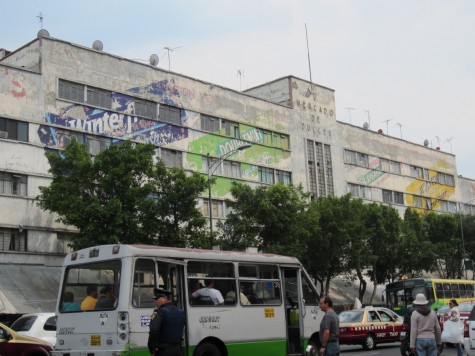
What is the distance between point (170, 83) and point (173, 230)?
14577 millimetres

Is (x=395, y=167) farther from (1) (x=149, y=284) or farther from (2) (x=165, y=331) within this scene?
(2) (x=165, y=331)

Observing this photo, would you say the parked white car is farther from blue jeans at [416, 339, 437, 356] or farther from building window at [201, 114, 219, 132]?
building window at [201, 114, 219, 132]

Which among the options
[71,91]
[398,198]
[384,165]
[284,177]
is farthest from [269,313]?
[398,198]

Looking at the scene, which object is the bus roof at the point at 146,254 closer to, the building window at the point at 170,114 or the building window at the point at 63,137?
the building window at the point at 63,137

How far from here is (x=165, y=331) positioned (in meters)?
9.64

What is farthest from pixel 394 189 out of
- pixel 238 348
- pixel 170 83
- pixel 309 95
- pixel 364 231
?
pixel 238 348

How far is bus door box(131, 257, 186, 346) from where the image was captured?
479 inches

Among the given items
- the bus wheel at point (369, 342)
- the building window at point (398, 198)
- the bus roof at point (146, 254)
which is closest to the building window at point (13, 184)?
the bus wheel at point (369, 342)

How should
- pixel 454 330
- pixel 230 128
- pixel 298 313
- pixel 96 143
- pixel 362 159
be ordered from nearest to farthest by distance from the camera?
pixel 454 330
pixel 298 313
pixel 96 143
pixel 230 128
pixel 362 159

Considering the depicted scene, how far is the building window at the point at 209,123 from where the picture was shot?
1758 inches

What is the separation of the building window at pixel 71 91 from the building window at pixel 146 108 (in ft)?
12.7

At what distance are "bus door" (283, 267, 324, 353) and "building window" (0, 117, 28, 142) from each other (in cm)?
2266

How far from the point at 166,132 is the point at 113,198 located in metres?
13.1

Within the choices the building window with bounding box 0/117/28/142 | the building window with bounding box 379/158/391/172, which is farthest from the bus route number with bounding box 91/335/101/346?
the building window with bounding box 379/158/391/172
